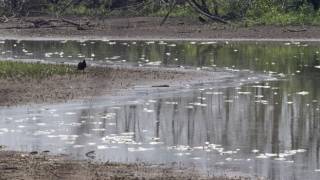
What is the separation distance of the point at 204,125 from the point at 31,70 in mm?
10490

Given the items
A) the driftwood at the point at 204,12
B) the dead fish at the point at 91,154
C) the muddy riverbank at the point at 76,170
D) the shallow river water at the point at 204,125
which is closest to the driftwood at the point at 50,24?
the driftwood at the point at 204,12

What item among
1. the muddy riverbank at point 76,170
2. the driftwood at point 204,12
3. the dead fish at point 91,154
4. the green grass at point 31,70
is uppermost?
the driftwood at point 204,12

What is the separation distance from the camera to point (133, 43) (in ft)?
141

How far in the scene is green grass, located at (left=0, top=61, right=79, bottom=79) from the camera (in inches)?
1073

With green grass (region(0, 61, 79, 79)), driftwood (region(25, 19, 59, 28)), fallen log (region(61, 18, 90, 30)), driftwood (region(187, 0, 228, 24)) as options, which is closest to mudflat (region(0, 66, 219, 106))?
green grass (region(0, 61, 79, 79))

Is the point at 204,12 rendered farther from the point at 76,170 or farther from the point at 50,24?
the point at 76,170

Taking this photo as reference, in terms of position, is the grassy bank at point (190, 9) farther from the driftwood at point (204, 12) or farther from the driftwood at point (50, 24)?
the driftwood at point (50, 24)

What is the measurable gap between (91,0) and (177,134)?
38.2 meters

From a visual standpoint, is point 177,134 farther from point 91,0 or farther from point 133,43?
point 91,0

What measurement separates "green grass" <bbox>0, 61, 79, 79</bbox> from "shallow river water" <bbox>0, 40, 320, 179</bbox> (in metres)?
3.81

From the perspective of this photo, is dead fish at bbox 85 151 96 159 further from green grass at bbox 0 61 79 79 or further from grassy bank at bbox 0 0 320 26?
grassy bank at bbox 0 0 320 26

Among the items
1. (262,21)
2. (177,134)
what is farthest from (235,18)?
(177,134)

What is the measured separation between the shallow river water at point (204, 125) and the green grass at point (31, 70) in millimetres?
3807

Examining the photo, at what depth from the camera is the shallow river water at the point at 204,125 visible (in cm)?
1537
